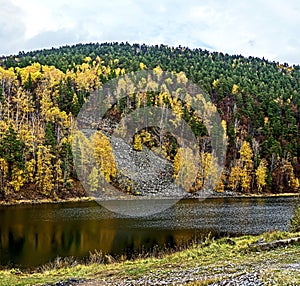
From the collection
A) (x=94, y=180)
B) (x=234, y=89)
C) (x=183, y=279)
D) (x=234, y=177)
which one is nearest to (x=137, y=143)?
(x=94, y=180)

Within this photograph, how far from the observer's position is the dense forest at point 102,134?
8588 cm

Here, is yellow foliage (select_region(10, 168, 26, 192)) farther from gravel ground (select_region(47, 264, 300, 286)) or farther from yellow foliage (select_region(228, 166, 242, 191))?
gravel ground (select_region(47, 264, 300, 286))

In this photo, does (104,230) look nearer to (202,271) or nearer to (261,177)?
(202,271)

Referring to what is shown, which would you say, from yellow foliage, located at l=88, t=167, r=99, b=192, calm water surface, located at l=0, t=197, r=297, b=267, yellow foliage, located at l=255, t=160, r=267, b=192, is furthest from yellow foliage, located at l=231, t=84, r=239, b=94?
calm water surface, located at l=0, t=197, r=297, b=267

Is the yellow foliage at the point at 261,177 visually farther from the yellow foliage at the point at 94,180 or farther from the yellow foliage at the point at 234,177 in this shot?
the yellow foliage at the point at 94,180

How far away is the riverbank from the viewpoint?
1443 centimetres

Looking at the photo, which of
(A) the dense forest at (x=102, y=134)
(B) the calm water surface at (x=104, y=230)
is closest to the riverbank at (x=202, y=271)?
(B) the calm water surface at (x=104, y=230)

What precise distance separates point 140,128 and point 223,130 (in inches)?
996

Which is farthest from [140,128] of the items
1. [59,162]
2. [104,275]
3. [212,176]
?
[104,275]

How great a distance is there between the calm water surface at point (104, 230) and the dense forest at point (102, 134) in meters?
26.1

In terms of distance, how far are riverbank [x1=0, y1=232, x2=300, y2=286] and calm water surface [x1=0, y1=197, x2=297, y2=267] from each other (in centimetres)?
937

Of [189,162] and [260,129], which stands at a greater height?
[260,129]

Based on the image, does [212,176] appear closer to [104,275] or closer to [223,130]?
[223,130]

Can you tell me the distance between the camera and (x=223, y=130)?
399ft
